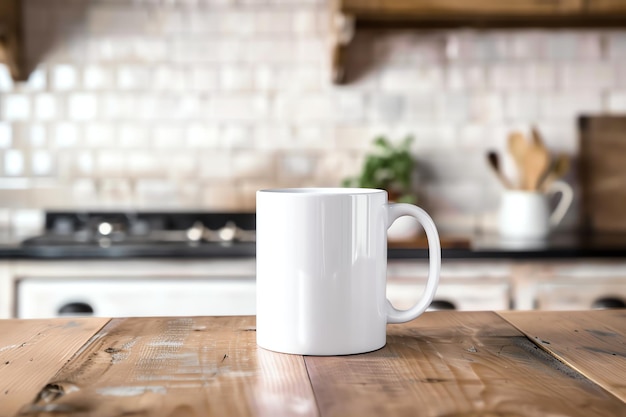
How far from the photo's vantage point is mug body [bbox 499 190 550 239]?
2197mm

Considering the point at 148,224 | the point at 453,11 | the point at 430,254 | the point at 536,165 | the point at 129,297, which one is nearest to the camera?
the point at 430,254

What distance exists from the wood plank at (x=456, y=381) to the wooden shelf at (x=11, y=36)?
195 centimetres

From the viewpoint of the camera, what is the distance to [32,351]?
2.24 ft

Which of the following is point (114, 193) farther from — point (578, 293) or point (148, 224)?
point (578, 293)

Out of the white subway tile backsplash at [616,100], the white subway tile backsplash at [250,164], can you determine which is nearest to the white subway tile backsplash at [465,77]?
the white subway tile backsplash at [616,100]

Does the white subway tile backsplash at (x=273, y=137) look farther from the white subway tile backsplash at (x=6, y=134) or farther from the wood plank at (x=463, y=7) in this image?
the white subway tile backsplash at (x=6, y=134)

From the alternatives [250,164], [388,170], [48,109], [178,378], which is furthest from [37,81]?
[178,378]

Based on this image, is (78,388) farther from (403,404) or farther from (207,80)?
(207,80)

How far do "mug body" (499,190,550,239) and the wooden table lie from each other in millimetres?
1407

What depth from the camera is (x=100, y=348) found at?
0.70 meters

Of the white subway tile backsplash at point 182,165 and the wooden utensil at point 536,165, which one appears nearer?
the wooden utensil at point 536,165

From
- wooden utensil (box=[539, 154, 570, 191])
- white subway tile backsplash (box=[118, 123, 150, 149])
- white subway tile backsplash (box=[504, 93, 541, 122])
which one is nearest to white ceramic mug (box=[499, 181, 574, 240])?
wooden utensil (box=[539, 154, 570, 191])

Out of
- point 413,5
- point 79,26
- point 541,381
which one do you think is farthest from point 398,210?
point 79,26

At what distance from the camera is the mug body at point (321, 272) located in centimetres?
66
